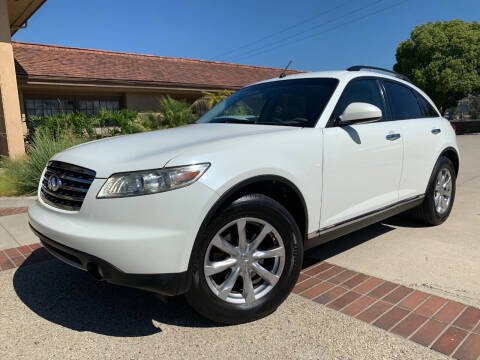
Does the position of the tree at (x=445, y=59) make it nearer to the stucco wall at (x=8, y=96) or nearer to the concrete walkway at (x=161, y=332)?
the stucco wall at (x=8, y=96)

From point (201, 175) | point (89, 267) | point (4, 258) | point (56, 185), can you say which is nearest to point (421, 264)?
point (201, 175)

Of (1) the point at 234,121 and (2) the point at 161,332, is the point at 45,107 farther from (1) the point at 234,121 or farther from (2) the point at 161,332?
(2) the point at 161,332

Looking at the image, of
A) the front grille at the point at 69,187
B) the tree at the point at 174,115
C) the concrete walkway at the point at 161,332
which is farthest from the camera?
the tree at the point at 174,115

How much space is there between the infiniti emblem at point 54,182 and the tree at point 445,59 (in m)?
24.3

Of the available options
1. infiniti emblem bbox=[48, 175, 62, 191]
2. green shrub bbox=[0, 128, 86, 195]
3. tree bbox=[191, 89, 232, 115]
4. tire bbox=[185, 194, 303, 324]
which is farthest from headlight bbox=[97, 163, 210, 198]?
tree bbox=[191, 89, 232, 115]

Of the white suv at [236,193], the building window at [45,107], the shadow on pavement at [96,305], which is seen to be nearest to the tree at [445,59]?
the building window at [45,107]

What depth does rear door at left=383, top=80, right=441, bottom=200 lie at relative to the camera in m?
3.99

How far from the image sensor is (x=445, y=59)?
23188 millimetres

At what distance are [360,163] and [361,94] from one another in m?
0.76

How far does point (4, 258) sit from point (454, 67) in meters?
24.9

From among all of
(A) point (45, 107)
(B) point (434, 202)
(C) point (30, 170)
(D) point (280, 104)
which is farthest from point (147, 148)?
(A) point (45, 107)

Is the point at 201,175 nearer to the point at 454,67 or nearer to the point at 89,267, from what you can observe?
the point at 89,267

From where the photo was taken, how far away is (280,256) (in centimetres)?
277

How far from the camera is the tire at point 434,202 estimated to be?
450cm
